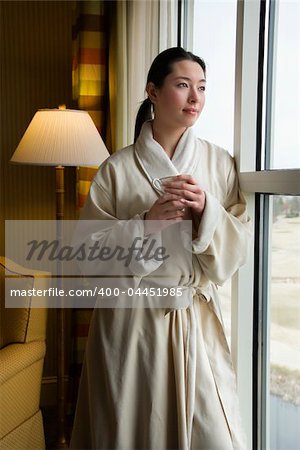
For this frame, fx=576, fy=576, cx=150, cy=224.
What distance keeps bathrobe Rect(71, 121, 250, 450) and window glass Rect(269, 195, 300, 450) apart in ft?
0.37

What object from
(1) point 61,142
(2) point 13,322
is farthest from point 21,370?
(1) point 61,142

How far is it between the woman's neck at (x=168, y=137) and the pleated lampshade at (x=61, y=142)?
786 mm

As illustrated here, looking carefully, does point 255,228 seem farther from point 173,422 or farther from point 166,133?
point 173,422

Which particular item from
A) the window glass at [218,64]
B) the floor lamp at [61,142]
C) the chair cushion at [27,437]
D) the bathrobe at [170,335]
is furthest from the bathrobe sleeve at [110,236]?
the chair cushion at [27,437]

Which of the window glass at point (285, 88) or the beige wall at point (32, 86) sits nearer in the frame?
the window glass at point (285, 88)

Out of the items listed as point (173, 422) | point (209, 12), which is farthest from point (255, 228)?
point (209, 12)

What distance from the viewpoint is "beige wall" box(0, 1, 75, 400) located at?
3064 millimetres

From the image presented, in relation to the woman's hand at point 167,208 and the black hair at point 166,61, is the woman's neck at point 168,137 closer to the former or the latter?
the black hair at point 166,61

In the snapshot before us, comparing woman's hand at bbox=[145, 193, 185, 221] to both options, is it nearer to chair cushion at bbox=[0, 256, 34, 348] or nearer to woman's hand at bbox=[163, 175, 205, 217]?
woman's hand at bbox=[163, 175, 205, 217]

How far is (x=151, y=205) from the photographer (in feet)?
4.74

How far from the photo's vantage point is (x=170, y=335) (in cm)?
142

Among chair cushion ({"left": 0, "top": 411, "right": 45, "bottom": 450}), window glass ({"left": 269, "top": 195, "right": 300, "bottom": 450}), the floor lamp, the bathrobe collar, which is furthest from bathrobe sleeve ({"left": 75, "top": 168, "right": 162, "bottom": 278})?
chair cushion ({"left": 0, "top": 411, "right": 45, "bottom": 450})

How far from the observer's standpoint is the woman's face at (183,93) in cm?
142

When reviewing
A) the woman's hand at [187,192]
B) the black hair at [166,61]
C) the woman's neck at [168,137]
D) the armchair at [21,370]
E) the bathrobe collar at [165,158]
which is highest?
the black hair at [166,61]
